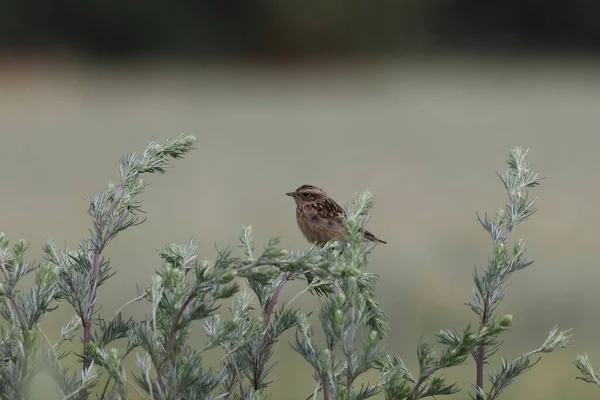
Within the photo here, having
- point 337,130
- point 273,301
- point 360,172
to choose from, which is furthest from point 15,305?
point 337,130

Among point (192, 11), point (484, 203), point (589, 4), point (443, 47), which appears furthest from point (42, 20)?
point (484, 203)

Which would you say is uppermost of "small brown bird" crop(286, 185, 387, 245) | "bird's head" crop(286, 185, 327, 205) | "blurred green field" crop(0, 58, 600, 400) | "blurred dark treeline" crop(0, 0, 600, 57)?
"blurred dark treeline" crop(0, 0, 600, 57)

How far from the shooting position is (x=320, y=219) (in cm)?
493

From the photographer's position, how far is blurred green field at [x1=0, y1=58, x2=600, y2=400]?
701 cm

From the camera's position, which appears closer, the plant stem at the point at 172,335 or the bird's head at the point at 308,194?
the plant stem at the point at 172,335

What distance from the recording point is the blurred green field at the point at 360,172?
7008 millimetres

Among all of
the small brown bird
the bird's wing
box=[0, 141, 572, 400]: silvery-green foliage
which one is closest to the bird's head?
the small brown bird

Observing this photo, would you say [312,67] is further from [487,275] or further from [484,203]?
[487,275]

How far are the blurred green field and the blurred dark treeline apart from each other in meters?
3.65

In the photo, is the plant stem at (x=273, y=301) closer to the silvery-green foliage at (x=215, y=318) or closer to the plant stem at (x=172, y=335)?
the silvery-green foliage at (x=215, y=318)

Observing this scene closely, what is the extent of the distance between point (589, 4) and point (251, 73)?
11.4 m

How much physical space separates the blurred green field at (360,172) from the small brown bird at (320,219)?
2.18 ft

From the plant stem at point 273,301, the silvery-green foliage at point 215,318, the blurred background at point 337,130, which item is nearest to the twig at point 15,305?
the silvery-green foliage at point 215,318

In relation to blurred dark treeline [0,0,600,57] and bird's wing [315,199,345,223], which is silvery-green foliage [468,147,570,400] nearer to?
bird's wing [315,199,345,223]
